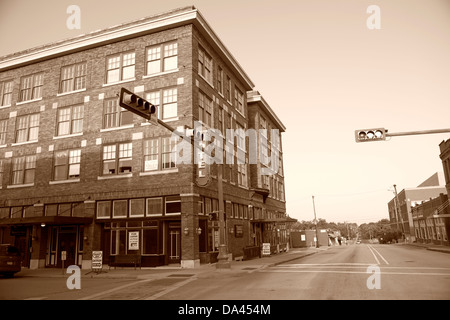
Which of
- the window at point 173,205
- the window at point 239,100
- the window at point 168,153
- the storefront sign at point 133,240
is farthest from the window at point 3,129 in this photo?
the window at point 239,100

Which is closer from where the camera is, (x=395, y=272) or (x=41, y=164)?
(x=395, y=272)

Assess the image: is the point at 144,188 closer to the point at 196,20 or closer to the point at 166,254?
the point at 166,254

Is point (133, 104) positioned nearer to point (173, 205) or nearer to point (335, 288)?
point (335, 288)

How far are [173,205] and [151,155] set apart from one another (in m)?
4.09

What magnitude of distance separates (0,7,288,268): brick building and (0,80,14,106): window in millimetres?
105

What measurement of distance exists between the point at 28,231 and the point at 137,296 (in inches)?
772

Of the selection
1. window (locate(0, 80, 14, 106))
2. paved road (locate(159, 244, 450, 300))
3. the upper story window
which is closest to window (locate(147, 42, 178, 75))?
the upper story window

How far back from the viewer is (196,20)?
25656 millimetres

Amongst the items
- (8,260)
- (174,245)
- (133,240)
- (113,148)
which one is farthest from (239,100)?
(8,260)

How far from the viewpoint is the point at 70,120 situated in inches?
1135

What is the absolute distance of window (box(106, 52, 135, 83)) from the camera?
27594 millimetres

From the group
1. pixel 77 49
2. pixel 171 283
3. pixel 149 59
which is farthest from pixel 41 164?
pixel 171 283

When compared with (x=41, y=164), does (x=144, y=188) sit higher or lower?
lower

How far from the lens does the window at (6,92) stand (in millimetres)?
32250
